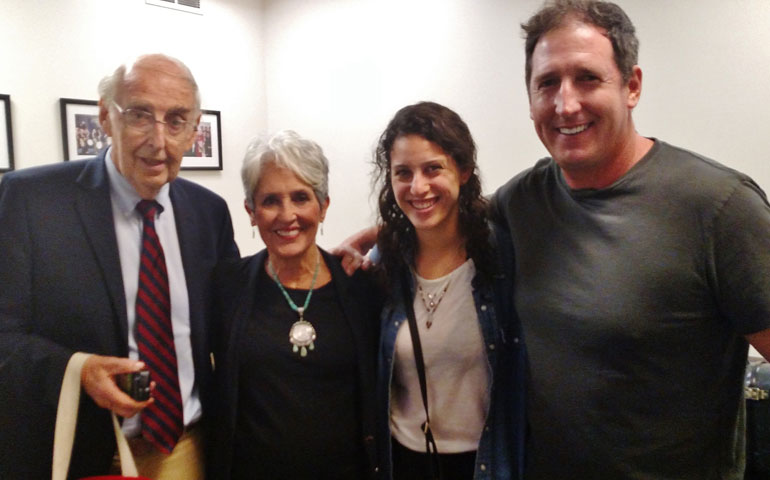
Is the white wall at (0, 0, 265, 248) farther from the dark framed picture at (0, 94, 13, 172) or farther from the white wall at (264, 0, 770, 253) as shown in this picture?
the white wall at (264, 0, 770, 253)

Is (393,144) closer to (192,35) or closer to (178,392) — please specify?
(178,392)

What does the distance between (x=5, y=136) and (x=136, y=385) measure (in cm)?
238

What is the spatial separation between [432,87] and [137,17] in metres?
1.95

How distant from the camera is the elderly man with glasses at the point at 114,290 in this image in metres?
1.38

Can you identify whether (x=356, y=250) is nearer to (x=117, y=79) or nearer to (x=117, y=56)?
(x=117, y=79)

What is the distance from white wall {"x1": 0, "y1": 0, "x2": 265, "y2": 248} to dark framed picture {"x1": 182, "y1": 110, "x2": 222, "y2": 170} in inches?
2.7

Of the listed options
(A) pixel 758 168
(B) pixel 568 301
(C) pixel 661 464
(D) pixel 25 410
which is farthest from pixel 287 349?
Answer: (A) pixel 758 168

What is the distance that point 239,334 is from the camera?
62.5 inches

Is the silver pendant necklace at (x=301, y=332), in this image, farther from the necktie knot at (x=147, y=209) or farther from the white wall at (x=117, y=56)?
the white wall at (x=117, y=56)

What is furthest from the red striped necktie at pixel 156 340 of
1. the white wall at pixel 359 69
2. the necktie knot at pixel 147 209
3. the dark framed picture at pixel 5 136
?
the white wall at pixel 359 69

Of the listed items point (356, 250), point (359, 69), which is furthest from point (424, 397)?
point (359, 69)

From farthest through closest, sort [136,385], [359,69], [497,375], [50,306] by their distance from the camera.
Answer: [359,69] < [497,375] < [50,306] < [136,385]

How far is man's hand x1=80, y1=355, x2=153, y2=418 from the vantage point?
1.26 meters

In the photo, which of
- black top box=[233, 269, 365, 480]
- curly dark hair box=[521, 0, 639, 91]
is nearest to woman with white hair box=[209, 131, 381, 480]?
black top box=[233, 269, 365, 480]
